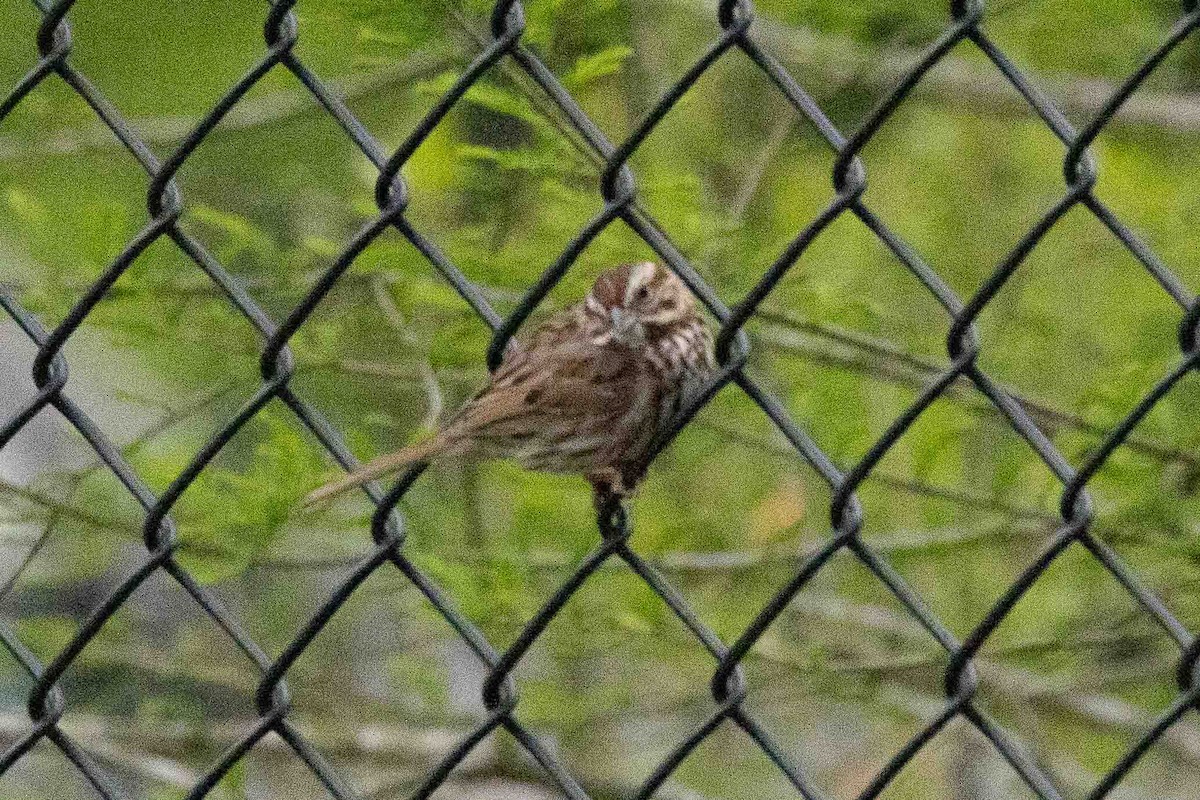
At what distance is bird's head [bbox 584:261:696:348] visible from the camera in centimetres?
296

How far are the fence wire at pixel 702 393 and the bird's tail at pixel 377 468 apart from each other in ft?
0.59

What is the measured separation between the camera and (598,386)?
2.97 meters

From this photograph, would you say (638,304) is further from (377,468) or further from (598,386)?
(377,468)

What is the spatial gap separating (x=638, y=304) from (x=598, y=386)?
12cm

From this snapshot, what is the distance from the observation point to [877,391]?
5676 millimetres

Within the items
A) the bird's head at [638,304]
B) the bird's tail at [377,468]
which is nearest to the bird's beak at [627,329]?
the bird's head at [638,304]

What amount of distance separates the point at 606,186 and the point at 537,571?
225cm

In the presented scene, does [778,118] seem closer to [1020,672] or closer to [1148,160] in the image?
[1148,160]

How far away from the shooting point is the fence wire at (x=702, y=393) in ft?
7.05

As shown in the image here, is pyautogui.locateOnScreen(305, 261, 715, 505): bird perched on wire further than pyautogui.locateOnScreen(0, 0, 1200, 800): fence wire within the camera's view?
Yes

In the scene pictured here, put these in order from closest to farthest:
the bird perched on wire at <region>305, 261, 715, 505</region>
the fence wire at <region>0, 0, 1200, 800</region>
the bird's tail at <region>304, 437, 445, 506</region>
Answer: the fence wire at <region>0, 0, 1200, 800</region>
the bird's tail at <region>304, 437, 445, 506</region>
the bird perched on wire at <region>305, 261, 715, 505</region>

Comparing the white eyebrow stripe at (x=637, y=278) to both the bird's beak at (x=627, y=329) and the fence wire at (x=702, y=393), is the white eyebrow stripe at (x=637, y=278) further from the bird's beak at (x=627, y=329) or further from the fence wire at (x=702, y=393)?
the fence wire at (x=702, y=393)

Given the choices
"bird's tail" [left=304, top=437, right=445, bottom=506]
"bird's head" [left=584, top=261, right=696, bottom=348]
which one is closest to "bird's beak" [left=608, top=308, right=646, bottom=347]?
"bird's head" [left=584, top=261, right=696, bottom=348]

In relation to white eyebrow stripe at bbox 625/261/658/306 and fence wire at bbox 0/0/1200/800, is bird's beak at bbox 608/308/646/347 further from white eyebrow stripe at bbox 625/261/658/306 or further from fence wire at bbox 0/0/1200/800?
fence wire at bbox 0/0/1200/800
